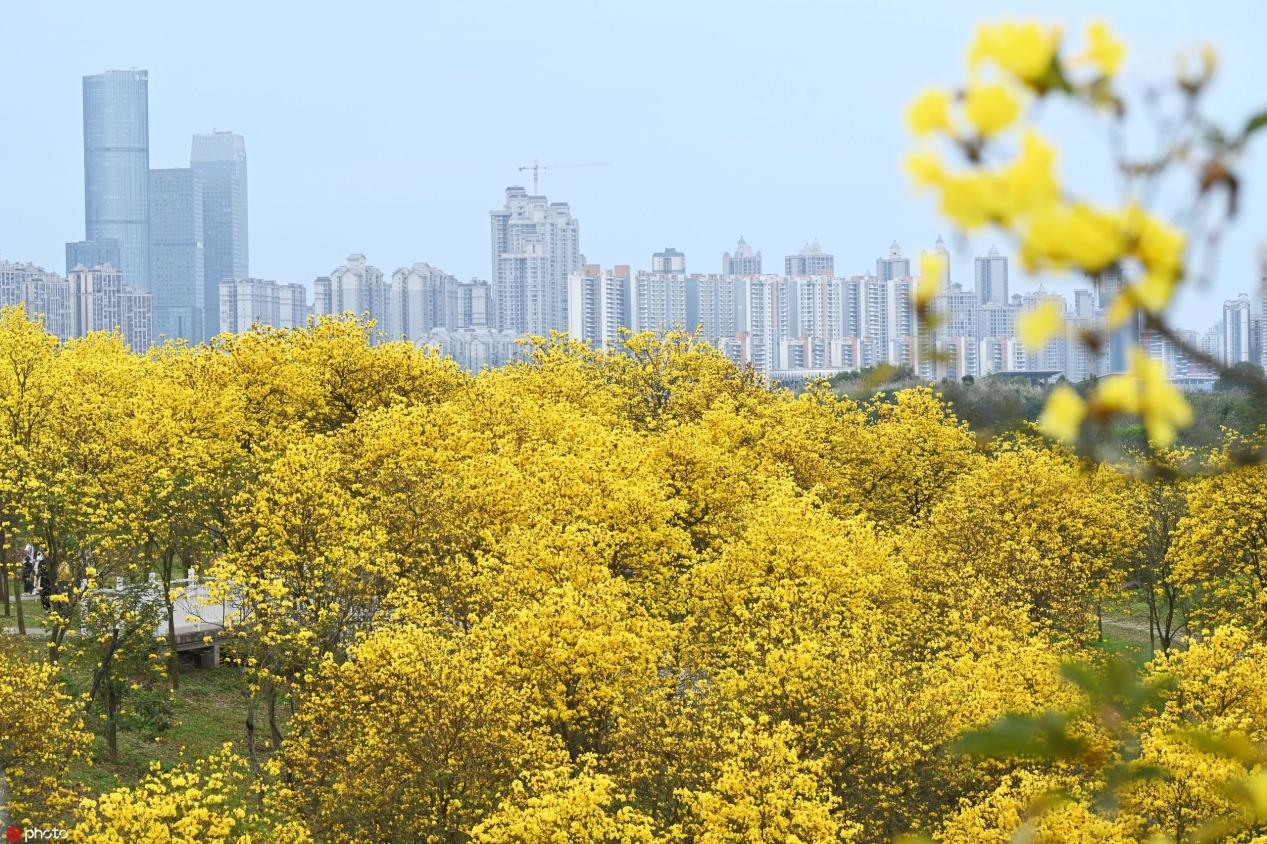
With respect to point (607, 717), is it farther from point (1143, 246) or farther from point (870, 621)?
point (1143, 246)

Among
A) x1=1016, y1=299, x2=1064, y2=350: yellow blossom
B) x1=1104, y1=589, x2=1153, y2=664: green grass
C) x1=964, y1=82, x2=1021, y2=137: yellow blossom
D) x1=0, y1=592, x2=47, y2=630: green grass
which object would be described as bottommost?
x1=1104, y1=589, x2=1153, y2=664: green grass

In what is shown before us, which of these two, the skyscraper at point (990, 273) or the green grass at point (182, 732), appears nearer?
the green grass at point (182, 732)

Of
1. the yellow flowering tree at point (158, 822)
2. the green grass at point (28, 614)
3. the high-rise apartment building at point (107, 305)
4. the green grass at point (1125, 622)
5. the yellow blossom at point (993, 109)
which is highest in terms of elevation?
the high-rise apartment building at point (107, 305)

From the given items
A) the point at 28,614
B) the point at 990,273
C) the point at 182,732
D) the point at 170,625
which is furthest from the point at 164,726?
the point at 990,273

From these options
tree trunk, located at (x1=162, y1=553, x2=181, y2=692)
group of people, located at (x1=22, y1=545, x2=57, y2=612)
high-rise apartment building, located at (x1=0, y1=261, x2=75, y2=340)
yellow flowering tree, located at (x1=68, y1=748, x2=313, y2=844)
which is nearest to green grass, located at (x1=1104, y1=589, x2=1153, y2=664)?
tree trunk, located at (x1=162, y1=553, x2=181, y2=692)

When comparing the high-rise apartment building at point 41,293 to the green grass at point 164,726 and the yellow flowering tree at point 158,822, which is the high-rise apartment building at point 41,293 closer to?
the green grass at point 164,726

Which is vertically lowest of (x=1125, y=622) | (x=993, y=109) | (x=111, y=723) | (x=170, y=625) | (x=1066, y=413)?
(x=1125, y=622)

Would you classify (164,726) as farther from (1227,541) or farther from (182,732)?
(1227,541)

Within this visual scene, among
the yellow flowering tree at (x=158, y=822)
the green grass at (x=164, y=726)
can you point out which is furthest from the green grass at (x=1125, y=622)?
the yellow flowering tree at (x=158, y=822)

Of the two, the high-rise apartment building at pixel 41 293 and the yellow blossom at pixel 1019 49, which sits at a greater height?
the high-rise apartment building at pixel 41 293

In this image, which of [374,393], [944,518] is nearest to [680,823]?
[944,518]

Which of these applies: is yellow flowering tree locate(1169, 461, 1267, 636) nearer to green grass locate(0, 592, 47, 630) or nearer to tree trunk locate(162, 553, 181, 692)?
tree trunk locate(162, 553, 181, 692)

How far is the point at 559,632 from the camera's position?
20.1 metres

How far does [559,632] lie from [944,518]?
1324 centimetres
